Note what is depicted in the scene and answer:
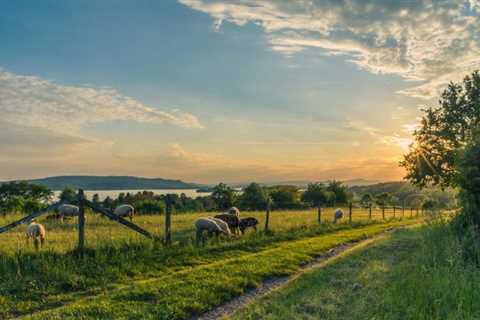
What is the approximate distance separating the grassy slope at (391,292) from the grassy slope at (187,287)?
1196mm

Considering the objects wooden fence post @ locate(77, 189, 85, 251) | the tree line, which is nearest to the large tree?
the tree line

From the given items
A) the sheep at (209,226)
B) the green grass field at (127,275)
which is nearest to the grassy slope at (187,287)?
the green grass field at (127,275)

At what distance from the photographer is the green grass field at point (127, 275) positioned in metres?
8.02

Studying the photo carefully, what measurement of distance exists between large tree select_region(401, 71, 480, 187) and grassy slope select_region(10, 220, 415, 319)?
2015 cm

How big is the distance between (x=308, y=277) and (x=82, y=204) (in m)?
7.99

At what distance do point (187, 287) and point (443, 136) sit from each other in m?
27.4

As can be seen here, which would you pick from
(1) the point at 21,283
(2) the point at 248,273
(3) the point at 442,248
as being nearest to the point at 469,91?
(3) the point at 442,248

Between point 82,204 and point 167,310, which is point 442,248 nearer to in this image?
point 167,310

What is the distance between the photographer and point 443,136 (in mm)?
29453

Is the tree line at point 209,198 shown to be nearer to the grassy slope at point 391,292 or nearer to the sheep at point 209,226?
the sheep at point 209,226

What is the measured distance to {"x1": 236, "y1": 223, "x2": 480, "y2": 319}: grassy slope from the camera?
680 centimetres

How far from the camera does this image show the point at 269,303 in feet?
27.5

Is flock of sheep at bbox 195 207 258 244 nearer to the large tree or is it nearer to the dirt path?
the dirt path

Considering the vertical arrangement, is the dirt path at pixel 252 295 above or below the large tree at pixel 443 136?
below
